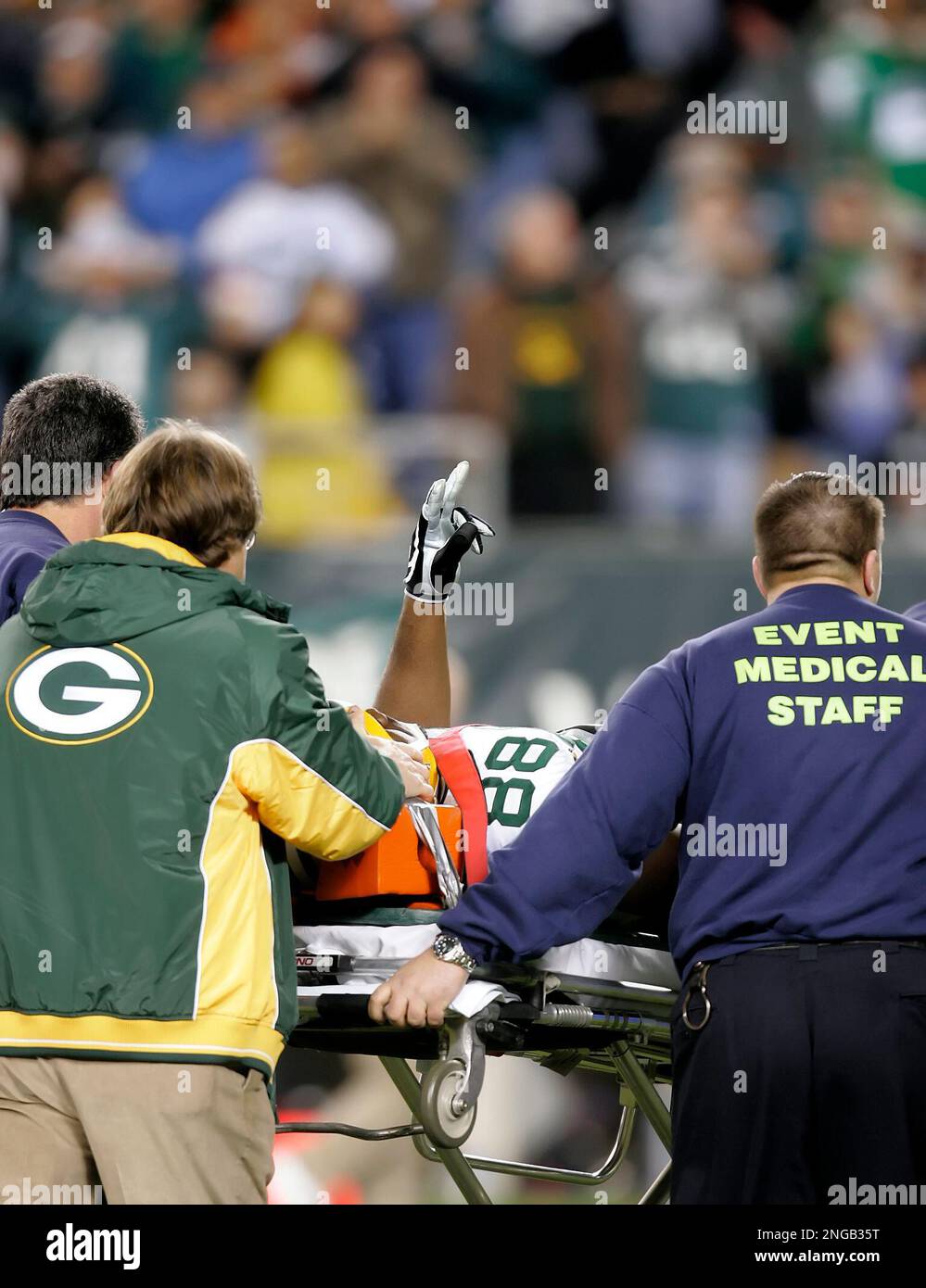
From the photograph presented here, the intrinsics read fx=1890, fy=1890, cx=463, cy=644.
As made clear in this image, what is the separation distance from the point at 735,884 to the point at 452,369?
5680 mm

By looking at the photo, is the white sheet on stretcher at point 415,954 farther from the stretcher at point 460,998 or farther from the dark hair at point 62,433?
the dark hair at point 62,433

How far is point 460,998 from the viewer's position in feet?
9.48

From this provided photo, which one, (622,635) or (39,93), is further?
(39,93)

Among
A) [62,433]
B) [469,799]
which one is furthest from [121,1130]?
[62,433]

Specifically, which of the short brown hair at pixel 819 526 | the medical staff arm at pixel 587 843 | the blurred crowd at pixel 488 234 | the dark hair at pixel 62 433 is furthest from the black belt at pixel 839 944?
the blurred crowd at pixel 488 234

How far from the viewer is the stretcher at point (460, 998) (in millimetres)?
2893

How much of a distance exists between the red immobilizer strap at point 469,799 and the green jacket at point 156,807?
41cm

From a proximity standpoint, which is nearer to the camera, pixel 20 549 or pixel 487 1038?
pixel 487 1038

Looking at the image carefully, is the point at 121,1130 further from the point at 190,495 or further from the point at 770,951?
the point at 770,951

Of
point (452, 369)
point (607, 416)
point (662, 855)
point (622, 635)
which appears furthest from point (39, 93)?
point (662, 855)

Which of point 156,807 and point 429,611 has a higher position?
point 429,611

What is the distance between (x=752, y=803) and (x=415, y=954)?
0.58 metres
